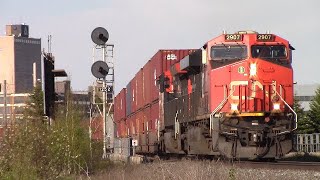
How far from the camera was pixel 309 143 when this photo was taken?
37156 mm

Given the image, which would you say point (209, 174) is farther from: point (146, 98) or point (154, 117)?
point (146, 98)

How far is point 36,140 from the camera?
13.2 metres

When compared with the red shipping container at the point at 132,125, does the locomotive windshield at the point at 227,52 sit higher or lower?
higher

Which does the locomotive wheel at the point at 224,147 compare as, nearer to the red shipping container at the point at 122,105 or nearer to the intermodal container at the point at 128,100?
the intermodal container at the point at 128,100

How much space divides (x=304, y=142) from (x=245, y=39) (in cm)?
2211

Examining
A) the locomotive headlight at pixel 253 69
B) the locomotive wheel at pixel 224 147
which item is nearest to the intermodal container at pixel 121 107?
the locomotive headlight at pixel 253 69

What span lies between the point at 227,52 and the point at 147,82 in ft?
41.5

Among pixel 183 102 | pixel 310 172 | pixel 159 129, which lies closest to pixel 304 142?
pixel 159 129

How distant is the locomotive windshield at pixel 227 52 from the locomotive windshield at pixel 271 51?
36cm

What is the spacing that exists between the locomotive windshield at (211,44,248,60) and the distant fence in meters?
19.0

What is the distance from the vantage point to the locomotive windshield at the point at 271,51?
16.9m

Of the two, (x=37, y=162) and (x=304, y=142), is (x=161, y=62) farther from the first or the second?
(x=304, y=142)

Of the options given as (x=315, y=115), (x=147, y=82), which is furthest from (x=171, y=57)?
(x=315, y=115)

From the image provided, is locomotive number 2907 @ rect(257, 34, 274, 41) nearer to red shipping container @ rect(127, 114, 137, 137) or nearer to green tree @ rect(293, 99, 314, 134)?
red shipping container @ rect(127, 114, 137, 137)
